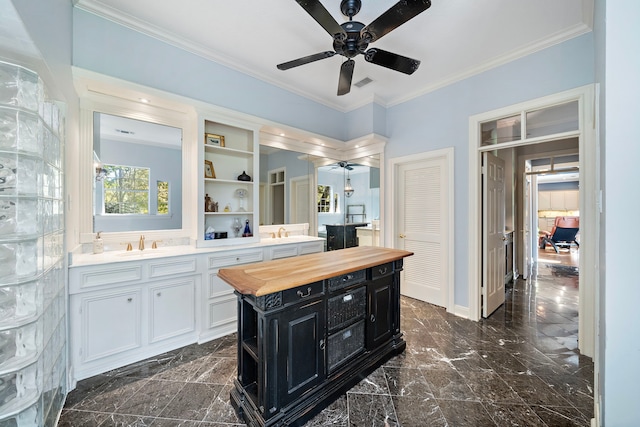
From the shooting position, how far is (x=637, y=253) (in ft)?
3.16

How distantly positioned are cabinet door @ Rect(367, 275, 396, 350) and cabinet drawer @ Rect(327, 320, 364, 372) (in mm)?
99

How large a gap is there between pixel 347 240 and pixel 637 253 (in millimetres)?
3853

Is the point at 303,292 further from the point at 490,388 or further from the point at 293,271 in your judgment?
the point at 490,388

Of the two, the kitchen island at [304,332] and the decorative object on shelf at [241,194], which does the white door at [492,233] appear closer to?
the kitchen island at [304,332]

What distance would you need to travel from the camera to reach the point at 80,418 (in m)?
1.67

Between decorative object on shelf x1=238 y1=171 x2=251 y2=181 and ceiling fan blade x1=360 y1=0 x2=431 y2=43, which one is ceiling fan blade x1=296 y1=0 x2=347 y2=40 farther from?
decorative object on shelf x1=238 y1=171 x2=251 y2=181

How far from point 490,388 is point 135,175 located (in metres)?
3.88

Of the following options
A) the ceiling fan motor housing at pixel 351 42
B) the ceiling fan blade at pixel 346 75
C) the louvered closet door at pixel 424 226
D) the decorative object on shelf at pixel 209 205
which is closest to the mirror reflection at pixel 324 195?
the louvered closet door at pixel 424 226

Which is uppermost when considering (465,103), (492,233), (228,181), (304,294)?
(465,103)

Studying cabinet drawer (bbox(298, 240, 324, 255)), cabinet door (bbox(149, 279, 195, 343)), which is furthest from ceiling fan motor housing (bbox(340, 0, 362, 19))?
cabinet door (bbox(149, 279, 195, 343))

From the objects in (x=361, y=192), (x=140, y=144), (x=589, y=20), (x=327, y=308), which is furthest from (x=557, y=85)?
(x=140, y=144)

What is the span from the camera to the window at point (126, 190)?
2.54 metres

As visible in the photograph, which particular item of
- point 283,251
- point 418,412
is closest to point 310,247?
point 283,251

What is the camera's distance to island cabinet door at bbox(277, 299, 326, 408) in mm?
1540
